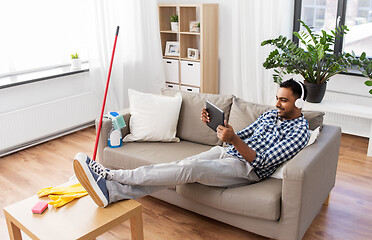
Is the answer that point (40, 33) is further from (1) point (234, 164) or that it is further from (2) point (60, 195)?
(1) point (234, 164)

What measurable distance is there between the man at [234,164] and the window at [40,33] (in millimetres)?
2213

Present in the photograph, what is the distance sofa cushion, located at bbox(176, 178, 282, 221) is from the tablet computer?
40 cm

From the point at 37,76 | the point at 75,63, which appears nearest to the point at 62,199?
the point at 37,76

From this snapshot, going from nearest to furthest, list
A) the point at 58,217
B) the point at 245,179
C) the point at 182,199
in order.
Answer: the point at 58,217 → the point at 245,179 → the point at 182,199

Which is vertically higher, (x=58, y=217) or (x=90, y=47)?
(x=90, y=47)

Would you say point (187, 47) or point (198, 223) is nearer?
point (198, 223)

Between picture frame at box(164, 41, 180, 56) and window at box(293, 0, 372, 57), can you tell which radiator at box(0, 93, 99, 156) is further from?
window at box(293, 0, 372, 57)

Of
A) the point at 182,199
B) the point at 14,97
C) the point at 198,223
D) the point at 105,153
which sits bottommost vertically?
the point at 198,223

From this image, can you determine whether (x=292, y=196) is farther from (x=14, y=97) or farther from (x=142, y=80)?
(x=142, y=80)

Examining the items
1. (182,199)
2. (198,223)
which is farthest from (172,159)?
(198,223)

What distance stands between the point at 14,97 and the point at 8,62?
399 mm

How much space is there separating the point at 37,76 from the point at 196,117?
1.85m

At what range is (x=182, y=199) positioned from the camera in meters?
2.54

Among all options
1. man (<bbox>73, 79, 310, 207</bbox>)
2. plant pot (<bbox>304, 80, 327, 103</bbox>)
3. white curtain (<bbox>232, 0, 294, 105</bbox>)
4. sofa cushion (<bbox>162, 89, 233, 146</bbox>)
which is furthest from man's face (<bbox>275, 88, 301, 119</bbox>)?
white curtain (<bbox>232, 0, 294, 105</bbox>)
